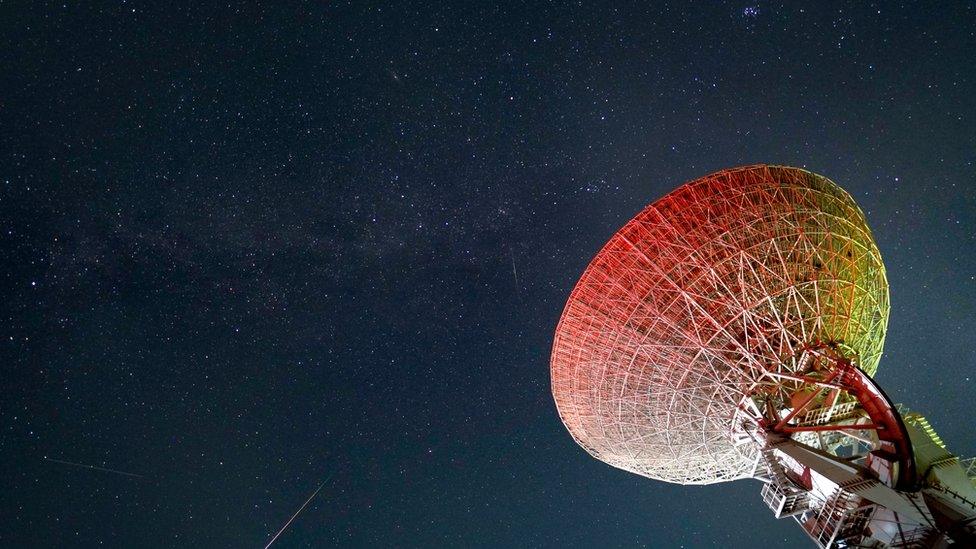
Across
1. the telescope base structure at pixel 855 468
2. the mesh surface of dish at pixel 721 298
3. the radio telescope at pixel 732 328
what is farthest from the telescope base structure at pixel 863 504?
the mesh surface of dish at pixel 721 298

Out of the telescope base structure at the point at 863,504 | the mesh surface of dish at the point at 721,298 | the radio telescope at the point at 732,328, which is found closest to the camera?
the telescope base structure at the point at 863,504

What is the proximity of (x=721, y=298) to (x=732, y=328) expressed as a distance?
90 centimetres

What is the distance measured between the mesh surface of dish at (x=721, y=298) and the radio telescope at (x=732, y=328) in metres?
0.04

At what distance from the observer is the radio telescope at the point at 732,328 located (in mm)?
15195

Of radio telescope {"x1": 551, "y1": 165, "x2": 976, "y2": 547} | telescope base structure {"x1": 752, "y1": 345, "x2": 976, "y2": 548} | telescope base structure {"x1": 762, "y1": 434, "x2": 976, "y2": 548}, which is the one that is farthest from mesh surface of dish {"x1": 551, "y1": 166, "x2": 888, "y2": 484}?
telescope base structure {"x1": 762, "y1": 434, "x2": 976, "y2": 548}

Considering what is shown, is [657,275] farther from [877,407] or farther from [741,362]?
[877,407]

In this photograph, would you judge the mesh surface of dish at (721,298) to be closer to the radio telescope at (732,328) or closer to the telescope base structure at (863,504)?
the radio telescope at (732,328)

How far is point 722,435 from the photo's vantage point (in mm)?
17000

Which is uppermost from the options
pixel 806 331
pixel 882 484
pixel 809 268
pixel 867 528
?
pixel 809 268

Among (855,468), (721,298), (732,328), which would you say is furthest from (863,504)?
(721,298)

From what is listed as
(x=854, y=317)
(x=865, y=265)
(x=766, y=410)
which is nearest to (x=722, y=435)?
(x=766, y=410)

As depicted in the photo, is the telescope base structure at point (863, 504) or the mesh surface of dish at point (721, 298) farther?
the mesh surface of dish at point (721, 298)

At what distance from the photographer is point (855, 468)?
1237 centimetres

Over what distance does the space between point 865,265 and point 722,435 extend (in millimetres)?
6454
